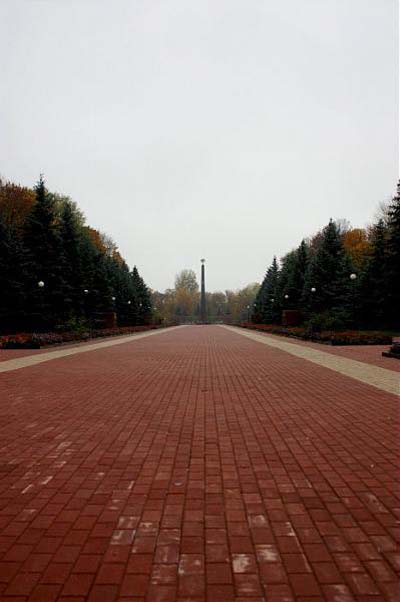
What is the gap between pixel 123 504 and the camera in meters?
3.28

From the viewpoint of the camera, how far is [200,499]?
3357mm

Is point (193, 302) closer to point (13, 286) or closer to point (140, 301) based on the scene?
point (140, 301)

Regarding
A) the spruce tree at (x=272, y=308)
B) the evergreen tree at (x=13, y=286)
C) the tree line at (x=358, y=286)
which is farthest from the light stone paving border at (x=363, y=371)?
the spruce tree at (x=272, y=308)

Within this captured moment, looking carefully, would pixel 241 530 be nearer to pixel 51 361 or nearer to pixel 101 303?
pixel 51 361

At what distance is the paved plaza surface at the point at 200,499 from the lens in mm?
2344

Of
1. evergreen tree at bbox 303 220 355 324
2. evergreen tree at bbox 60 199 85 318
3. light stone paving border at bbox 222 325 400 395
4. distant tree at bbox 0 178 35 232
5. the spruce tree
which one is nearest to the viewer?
light stone paving border at bbox 222 325 400 395

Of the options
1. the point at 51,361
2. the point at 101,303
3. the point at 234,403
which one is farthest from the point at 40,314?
the point at 234,403

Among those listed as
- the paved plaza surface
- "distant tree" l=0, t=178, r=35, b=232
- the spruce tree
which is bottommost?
the paved plaza surface

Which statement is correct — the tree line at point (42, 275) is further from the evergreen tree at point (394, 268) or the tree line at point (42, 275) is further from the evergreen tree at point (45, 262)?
the evergreen tree at point (394, 268)

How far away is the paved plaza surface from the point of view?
2344mm

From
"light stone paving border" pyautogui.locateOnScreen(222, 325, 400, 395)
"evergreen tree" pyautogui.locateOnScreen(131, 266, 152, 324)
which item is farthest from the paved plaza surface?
Result: "evergreen tree" pyautogui.locateOnScreen(131, 266, 152, 324)

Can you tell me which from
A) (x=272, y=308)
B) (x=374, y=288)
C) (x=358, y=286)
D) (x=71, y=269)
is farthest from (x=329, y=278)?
(x=71, y=269)

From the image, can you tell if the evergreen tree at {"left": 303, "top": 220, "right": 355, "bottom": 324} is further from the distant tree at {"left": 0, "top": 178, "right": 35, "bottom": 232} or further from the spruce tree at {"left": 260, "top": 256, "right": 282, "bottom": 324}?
the distant tree at {"left": 0, "top": 178, "right": 35, "bottom": 232}

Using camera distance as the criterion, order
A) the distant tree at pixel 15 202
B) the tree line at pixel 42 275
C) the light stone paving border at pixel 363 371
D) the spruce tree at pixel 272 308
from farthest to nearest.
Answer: the spruce tree at pixel 272 308, the distant tree at pixel 15 202, the tree line at pixel 42 275, the light stone paving border at pixel 363 371
